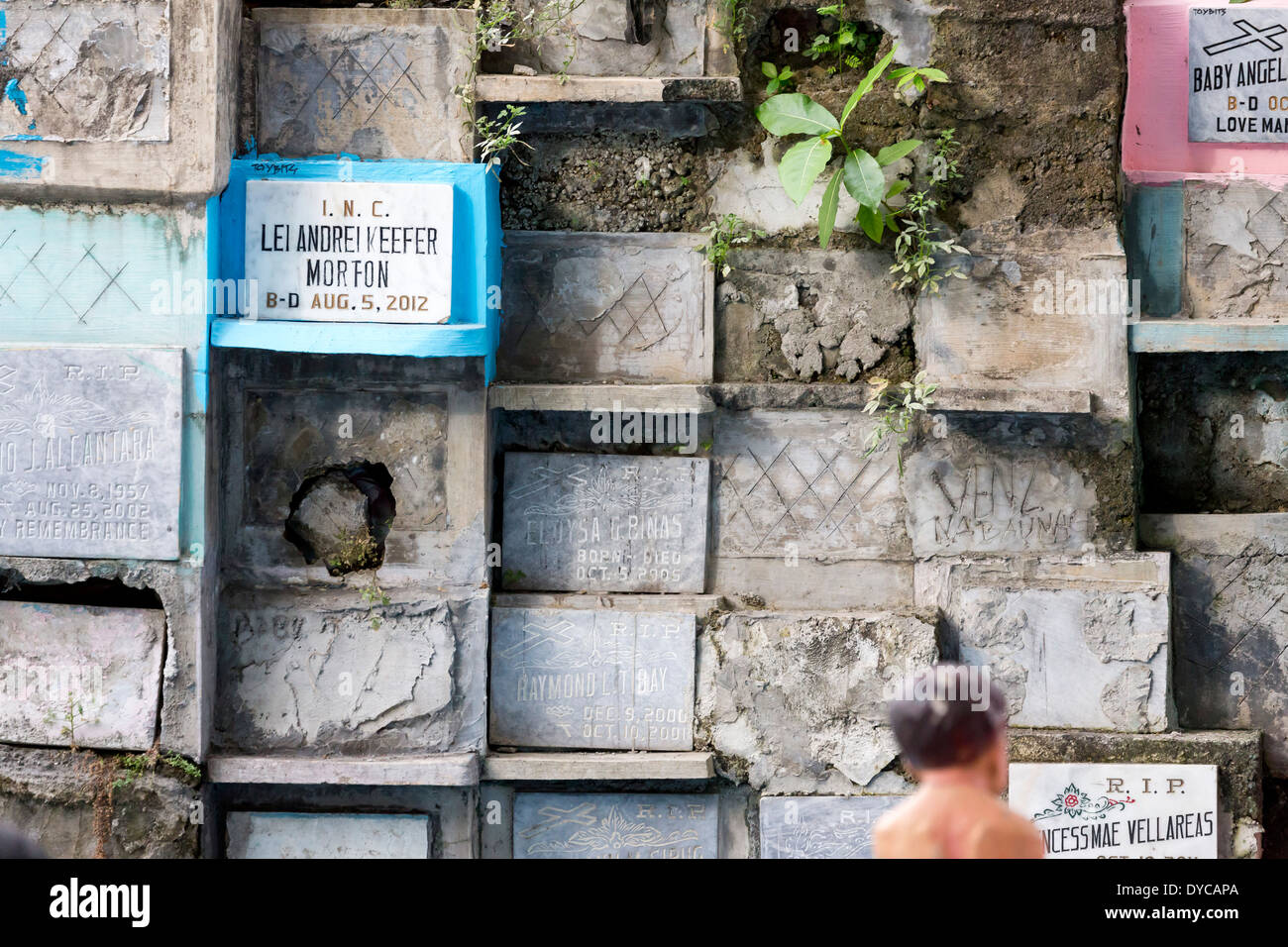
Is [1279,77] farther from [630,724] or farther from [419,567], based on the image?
[419,567]

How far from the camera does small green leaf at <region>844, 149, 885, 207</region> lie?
4109mm

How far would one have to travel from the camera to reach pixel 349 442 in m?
4.31

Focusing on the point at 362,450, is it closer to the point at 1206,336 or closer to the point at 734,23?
the point at 734,23

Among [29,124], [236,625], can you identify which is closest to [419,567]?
[236,625]

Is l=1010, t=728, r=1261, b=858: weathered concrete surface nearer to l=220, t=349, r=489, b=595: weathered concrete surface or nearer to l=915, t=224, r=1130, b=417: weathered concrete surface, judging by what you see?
l=915, t=224, r=1130, b=417: weathered concrete surface

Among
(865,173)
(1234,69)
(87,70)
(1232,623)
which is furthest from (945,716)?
(87,70)

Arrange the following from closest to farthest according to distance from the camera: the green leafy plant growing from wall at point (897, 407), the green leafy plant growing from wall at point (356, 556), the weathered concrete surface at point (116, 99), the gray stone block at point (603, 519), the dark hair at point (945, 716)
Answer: the dark hair at point (945, 716), the weathered concrete surface at point (116, 99), the green leafy plant growing from wall at point (897, 407), the green leafy plant growing from wall at point (356, 556), the gray stone block at point (603, 519)

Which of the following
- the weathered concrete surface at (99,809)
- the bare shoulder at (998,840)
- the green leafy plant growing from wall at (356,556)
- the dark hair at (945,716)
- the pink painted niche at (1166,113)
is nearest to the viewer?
the bare shoulder at (998,840)

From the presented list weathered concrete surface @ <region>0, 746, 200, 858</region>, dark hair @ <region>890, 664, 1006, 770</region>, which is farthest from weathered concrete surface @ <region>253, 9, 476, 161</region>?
dark hair @ <region>890, 664, 1006, 770</region>

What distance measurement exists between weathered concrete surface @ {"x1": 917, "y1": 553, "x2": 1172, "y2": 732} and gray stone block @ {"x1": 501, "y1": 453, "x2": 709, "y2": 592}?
1048 mm

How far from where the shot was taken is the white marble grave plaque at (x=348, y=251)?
4152 millimetres

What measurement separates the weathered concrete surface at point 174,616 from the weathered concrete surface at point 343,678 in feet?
0.59

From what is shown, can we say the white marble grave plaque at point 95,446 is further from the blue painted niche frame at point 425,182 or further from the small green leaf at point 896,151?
the small green leaf at point 896,151

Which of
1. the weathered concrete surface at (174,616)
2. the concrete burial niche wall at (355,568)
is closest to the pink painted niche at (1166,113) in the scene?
the concrete burial niche wall at (355,568)
